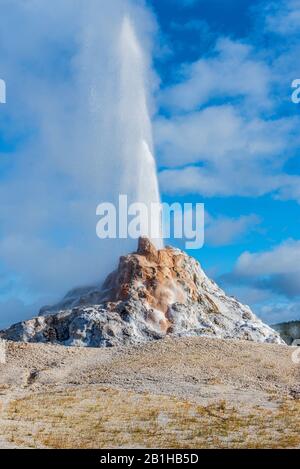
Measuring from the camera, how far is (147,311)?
49281 mm

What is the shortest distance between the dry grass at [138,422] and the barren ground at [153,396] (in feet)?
0.12

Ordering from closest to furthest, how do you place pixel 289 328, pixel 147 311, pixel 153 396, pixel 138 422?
pixel 138 422, pixel 153 396, pixel 147 311, pixel 289 328

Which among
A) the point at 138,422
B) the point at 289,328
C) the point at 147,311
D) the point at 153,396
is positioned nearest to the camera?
the point at 138,422

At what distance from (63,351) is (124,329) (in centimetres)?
597

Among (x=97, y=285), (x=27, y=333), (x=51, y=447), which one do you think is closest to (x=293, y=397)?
(x=51, y=447)

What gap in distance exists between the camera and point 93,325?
47156 millimetres

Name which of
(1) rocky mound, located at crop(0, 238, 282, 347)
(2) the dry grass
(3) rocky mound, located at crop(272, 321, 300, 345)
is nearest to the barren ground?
(2) the dry grass

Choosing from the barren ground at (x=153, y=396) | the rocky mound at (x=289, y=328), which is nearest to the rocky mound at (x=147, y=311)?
the barren ground at (x=153, y=396)

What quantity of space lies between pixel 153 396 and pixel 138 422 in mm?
7221

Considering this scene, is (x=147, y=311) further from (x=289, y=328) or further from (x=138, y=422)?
(x=289, y=328)

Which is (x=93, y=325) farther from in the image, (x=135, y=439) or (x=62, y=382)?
(x=135, y=439)

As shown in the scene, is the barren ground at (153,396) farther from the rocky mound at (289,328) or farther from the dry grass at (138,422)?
the rocky mound at (289,328)

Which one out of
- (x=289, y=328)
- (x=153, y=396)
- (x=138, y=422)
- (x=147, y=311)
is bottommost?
(x=138, y=422)

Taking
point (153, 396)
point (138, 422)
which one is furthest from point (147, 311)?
point (138, 422)
